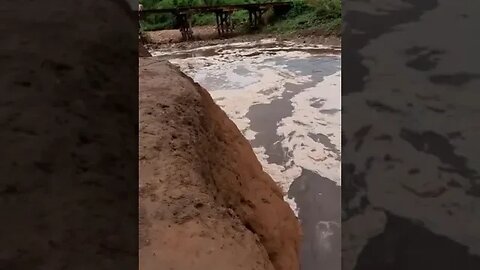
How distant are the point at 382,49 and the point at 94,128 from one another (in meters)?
0.38

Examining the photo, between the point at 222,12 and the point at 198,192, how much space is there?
8896mm

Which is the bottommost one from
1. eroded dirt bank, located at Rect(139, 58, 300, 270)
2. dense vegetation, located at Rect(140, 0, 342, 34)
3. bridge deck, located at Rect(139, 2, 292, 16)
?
dense vegetation, located at Rect(140, 0, 342, 34)

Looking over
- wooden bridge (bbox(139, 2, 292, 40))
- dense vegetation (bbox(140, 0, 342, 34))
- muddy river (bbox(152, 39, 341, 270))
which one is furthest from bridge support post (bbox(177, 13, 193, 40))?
muddy river (bbox(152, 39, 341, 270))

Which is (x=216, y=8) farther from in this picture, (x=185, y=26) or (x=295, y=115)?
(x=295, y=115)

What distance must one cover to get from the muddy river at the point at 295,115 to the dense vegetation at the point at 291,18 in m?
1.52

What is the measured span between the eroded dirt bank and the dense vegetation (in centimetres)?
727

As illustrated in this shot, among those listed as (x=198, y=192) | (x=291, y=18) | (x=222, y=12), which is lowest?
(x=291, y=18)

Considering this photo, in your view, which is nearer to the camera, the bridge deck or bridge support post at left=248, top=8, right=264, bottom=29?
the bridge deck

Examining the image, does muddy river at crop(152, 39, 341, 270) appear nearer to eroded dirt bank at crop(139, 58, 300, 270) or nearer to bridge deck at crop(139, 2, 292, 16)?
eroded dirt bank at crop(139, 58, 300, 270)

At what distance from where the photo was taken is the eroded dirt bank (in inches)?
67.2

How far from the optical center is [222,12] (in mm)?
10531

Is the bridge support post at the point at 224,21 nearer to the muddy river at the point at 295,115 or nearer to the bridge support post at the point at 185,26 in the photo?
Answer: the bridge support post at the point at 185,26

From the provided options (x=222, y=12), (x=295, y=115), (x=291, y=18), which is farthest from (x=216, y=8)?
(x=295, y=115)

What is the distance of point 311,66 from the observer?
24.1 feet
